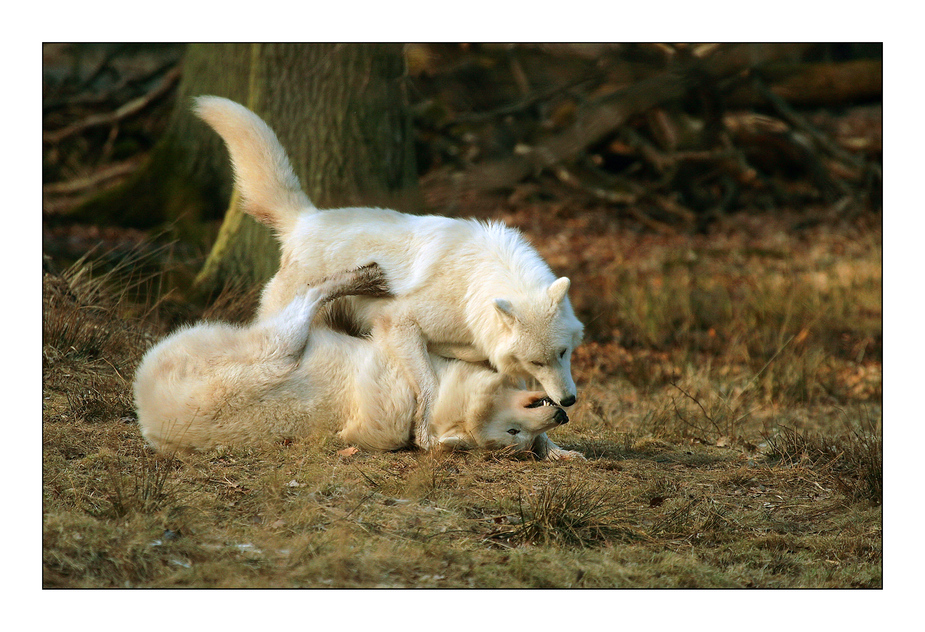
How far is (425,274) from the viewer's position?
517cm

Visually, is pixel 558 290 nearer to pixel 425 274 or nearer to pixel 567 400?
pixel 567 400

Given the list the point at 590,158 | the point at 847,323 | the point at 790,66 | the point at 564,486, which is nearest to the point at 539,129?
the point at 590,158

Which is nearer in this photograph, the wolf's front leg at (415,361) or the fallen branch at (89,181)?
the wolf's front leg at (415,361)

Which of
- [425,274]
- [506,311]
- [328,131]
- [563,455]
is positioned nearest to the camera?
[506,311]

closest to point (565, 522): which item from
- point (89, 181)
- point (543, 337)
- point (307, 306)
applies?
point (543, 337)

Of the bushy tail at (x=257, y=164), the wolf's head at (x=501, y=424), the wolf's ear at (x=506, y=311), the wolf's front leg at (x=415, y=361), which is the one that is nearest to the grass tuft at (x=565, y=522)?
the wolf's head at (x=501, y=424)

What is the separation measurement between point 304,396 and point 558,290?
1648 mm

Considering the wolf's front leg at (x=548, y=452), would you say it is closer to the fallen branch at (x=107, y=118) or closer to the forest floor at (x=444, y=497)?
the forest floor at (x=444, y=497)

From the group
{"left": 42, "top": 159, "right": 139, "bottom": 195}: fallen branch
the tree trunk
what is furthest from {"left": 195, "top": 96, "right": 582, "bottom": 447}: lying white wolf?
{"left": 42, "top": 159, "right": 139, "bottom": 195}: fallen branch

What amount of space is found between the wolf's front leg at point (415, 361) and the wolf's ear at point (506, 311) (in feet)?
1.90

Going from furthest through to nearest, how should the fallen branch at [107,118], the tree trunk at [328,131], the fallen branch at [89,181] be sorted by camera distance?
the fallen branch at [107,118], the fallen branch at [89,181], the tree trunk at [328,131]

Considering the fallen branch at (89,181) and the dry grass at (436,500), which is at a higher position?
the fallen branch at (89,181)

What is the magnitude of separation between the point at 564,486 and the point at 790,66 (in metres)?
12.3

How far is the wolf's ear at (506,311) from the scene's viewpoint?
4.69 m
